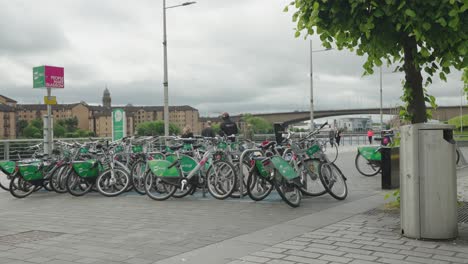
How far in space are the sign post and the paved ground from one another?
3678mm

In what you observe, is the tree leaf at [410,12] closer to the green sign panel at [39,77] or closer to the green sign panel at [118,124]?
the green sign panel at [39,77]

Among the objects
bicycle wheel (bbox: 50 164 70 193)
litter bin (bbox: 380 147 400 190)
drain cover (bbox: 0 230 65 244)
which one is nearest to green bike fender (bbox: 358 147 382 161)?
litter bin (bbox: 380 147 400 190)

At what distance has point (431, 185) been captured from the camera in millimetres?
5152

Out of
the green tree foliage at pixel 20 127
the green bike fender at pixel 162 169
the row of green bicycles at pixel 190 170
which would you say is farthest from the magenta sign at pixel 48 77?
the green tree foliage at pixel 20 127

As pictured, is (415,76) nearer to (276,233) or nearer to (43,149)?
(276,233)

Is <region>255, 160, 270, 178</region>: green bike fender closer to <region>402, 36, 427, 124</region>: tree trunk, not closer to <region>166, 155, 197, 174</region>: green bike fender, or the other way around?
<region>166, 155, 197, 174</region>: green bike fender

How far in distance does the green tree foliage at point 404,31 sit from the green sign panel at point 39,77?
8.36 m

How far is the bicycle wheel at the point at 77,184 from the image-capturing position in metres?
9.96

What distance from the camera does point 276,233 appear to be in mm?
5695

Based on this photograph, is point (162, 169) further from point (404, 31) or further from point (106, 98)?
point (106, 98)

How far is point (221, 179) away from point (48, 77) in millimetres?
6328

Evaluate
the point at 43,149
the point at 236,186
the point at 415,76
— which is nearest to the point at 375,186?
the point at 236,186

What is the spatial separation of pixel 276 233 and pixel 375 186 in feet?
17.4

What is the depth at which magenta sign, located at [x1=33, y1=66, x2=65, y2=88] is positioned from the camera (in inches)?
494
